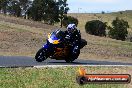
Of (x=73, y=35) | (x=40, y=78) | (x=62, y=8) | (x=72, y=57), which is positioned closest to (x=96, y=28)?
(x=62, y=8)

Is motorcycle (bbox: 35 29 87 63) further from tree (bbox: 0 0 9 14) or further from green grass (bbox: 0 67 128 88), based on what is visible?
tree (bbox: 0 0 9 14)

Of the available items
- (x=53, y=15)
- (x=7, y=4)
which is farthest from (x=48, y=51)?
(x=7, y=4)

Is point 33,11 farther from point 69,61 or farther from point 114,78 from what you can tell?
point 114,78

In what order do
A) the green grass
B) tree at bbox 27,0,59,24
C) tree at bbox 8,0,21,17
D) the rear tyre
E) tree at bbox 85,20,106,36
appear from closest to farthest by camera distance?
1. the green grass
2. the rear tyre
3. tree at bbox 27,0,59,24
4. tree at bbox 85,20,106,36
5. tree at bbox 8,0,21,17

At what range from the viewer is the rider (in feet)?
61.7

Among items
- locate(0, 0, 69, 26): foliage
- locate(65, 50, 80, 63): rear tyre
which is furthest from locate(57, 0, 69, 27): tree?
locate(65, 50, 80, 63): rear tyre

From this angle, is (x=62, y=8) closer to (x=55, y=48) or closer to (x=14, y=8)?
(x=14, y=8)

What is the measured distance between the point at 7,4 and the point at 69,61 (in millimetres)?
76179

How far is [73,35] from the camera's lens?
19016 millimetres

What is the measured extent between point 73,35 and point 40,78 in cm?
704

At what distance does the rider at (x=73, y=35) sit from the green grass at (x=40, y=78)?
4.28m

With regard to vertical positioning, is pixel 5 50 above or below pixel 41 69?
below

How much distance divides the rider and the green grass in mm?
4281

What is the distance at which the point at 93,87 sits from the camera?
11258 millimetres
